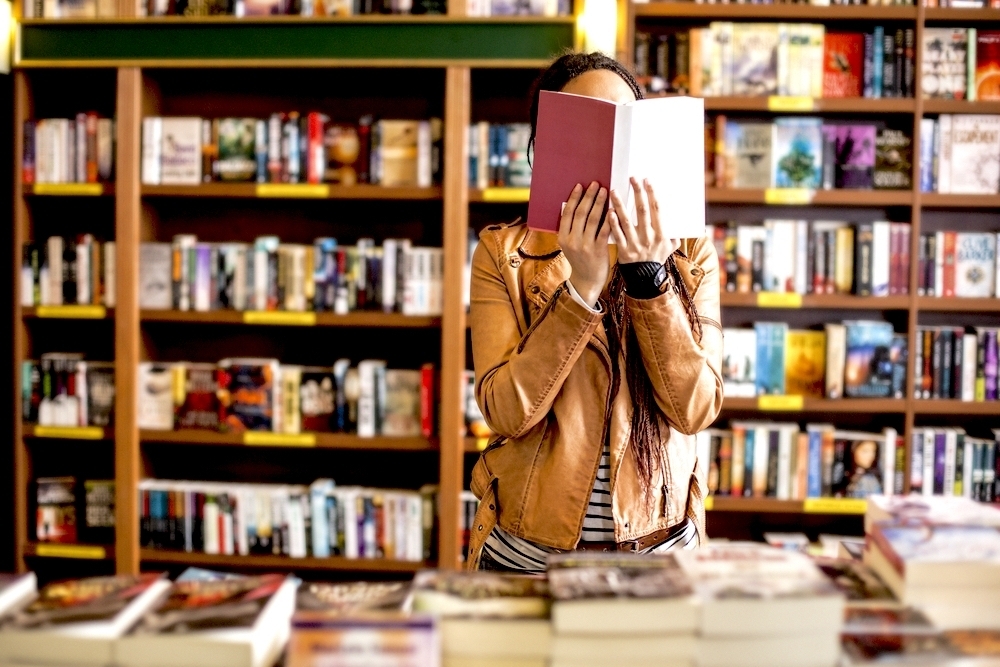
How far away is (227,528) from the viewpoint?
2910 millimetres

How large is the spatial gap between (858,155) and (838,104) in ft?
0.66

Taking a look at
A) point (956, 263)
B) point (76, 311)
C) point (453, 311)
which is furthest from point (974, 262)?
point (76, 311)

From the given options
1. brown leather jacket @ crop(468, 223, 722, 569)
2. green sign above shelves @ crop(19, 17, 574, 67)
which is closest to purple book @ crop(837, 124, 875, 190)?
green sign above shelves @ crop(19, 17, 574, 67)

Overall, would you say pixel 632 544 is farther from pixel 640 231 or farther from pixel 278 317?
pixel 278 317

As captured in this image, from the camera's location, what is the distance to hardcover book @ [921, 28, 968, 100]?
2.78 metres

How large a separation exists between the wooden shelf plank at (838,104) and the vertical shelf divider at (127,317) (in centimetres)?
192

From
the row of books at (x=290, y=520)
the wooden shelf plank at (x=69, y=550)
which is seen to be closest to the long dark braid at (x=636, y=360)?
the row of books at (x=290, y=520)

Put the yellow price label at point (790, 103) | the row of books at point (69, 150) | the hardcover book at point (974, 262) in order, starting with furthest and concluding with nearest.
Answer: the row of books at point (69, 150) < the hardcover book at point (974, 262) < the yellow price label at point (790, 103)

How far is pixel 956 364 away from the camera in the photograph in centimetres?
280

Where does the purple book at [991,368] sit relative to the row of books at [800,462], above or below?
above

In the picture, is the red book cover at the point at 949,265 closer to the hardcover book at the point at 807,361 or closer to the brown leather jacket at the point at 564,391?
the hardcover book at the point at 807,361

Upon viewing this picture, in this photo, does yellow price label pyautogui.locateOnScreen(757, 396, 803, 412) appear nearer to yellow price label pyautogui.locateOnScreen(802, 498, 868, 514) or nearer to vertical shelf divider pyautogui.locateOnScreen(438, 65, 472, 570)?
yellow price label pyautogui.locateOnScreen(802, 498, 868, 514)

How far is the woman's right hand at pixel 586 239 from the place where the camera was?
1252 mm

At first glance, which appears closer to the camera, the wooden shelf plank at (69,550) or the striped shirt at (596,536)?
the striped shirt at (596,536)
